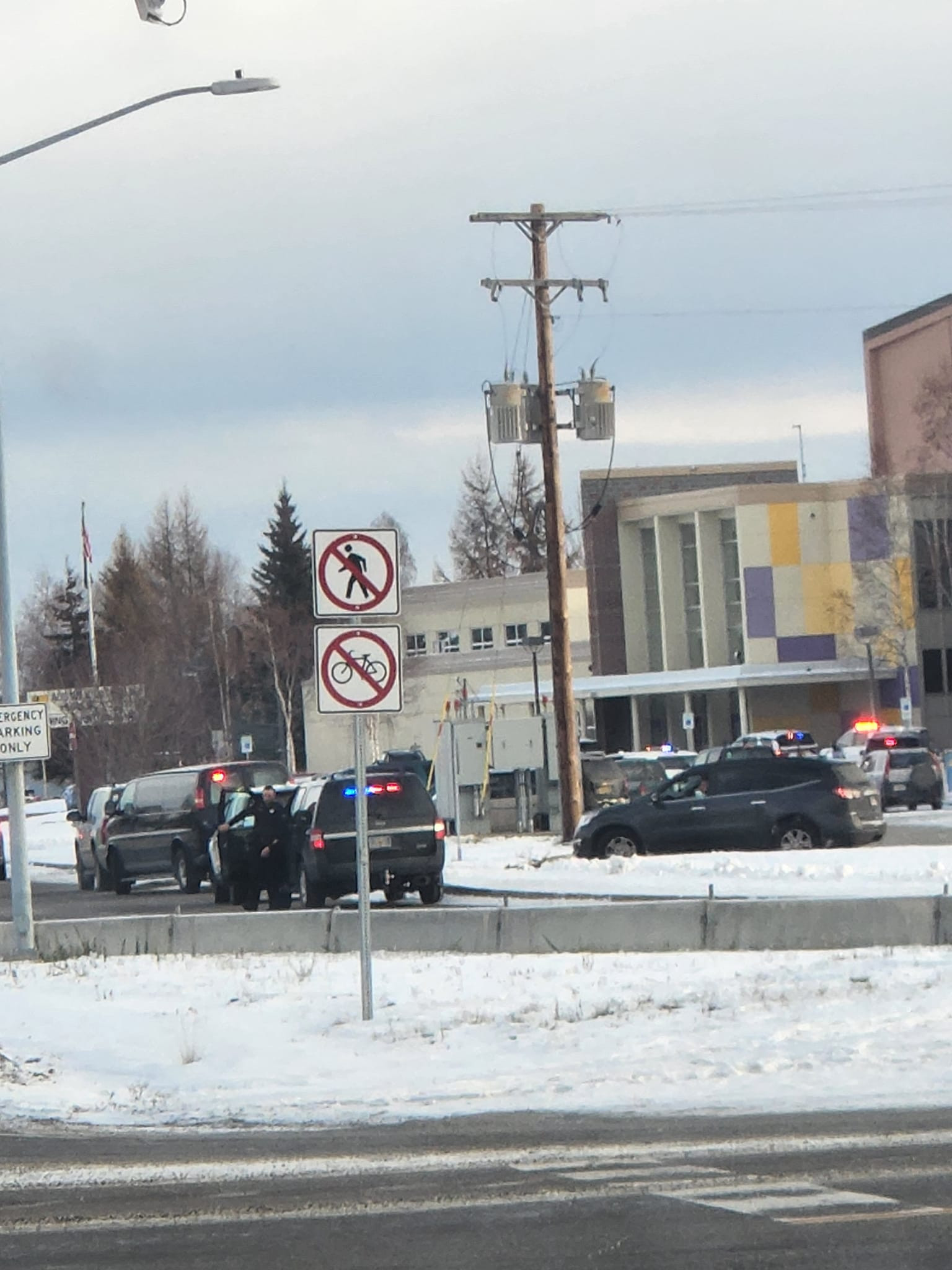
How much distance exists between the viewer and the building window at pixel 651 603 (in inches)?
3775

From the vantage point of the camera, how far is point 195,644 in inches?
3873

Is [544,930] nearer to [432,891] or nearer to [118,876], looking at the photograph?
[432,891]

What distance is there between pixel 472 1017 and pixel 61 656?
4124 inches

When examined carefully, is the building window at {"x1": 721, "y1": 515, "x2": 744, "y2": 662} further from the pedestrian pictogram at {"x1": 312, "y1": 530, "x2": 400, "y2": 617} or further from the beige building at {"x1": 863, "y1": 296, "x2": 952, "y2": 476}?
the pedestrian pictogram at {"x1": 312, "y1": 530, "x2": 400, "y2": 617}

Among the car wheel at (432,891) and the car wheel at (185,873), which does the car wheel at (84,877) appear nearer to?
the car wheel at (185,873)

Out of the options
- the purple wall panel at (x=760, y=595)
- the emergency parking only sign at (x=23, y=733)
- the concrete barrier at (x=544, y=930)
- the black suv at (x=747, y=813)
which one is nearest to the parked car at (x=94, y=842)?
the black suv at (x=747, y=813)

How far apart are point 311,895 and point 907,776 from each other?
24373 mm

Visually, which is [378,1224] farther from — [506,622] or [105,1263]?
[506,622]

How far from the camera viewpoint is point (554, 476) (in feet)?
115

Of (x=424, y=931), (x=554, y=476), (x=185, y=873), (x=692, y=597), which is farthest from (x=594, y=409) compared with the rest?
(x=692, y=597)

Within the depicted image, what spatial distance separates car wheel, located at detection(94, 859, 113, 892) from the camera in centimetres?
3478

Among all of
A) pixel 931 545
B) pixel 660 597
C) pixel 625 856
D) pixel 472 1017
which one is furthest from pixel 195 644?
pixel 472 1017

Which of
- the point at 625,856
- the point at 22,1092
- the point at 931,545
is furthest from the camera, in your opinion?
the point at 931,545

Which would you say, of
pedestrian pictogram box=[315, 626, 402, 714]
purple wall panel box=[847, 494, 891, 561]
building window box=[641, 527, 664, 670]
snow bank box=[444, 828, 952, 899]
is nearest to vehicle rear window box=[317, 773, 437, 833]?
snow bank box=[444, 828, 952, 899]
